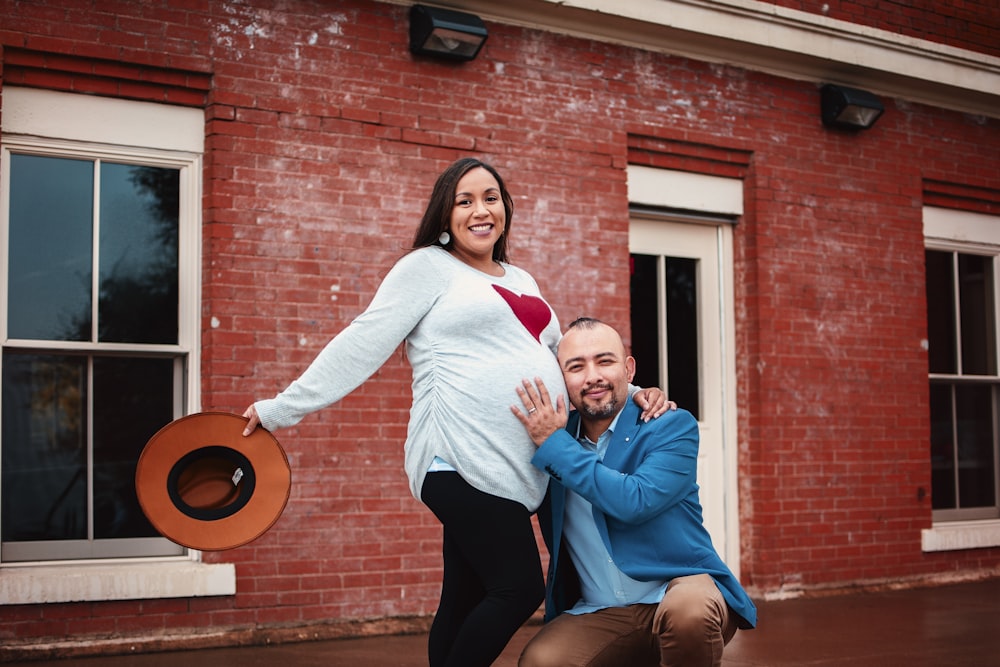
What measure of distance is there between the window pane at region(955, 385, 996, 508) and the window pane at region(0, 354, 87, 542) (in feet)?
21.3

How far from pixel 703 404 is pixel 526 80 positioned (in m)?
2.52

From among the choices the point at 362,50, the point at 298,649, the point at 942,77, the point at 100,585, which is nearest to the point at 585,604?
the point at 298,649

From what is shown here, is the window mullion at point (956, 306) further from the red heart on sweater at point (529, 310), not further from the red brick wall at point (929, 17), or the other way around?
the red heart on sweater at point (529, 310)

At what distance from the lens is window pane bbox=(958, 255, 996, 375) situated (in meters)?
8.57

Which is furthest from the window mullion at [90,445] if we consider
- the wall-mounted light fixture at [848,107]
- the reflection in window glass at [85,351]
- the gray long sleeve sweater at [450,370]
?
the wall-mounted light fixture at [848,107]

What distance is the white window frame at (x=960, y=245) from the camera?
789 cm

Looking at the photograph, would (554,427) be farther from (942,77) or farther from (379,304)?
(942,77)

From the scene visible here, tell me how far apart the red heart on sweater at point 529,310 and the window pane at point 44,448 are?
3083 millimetres

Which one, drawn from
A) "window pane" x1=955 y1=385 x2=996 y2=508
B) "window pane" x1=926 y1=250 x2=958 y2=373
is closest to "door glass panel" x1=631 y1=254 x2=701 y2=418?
"window pane" x1=926 y1=250 x2=958 y2=373

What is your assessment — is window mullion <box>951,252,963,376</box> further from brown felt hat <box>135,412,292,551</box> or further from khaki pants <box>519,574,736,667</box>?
brown felt hat <box>135,412,292,551</box>

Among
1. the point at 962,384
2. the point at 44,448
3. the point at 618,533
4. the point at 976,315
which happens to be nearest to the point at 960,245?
the point at 976,315

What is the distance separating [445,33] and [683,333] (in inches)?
105

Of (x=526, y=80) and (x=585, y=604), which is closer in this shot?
(x=585, y=604)

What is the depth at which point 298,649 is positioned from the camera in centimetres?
536
